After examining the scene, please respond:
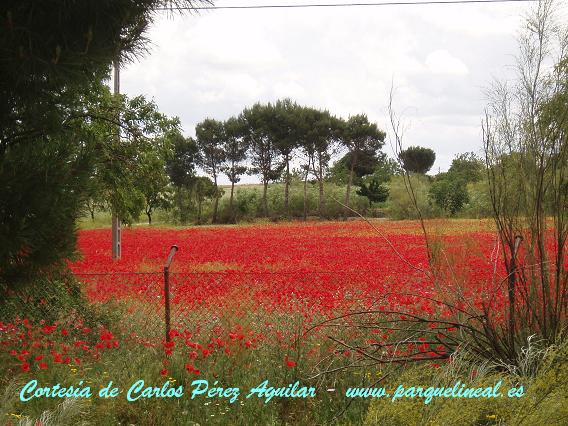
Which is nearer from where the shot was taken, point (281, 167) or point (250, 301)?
point (250, 301)

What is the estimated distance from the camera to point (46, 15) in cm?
357

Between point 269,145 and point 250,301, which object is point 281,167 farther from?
point 250,301

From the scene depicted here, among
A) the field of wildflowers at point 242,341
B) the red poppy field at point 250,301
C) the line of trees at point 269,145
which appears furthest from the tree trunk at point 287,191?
the field of wildflowers at point 242,341

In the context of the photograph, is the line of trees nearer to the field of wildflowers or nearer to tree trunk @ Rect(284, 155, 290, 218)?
tree trunk @ Rect(284, 155, 290, 218)

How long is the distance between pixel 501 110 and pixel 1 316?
201 inches

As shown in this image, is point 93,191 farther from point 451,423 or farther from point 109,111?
point 109,111

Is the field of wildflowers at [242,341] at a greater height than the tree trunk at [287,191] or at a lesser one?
lesser

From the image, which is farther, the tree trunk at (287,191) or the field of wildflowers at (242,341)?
the tree trunk at (287,191)

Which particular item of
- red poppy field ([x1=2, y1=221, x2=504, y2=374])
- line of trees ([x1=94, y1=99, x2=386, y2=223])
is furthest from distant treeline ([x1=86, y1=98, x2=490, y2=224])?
red poppy field ([x1=2, y1=221, x2=504, y2=374])

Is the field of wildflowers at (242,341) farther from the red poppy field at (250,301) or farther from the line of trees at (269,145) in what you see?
the line of trees at (269,145)

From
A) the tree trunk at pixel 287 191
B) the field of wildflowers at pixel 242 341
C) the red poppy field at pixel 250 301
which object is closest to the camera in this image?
the field of wildflowers at pixel 242 341

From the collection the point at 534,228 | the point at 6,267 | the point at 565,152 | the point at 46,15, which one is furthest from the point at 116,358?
the point at 565,152

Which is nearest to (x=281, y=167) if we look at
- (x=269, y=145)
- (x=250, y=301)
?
(x=269, y=145)

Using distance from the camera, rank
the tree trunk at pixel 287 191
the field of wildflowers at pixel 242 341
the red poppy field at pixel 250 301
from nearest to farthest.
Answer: the field of wildflowers at pixel 242 341 < the red poppy field at pixel 250 301 < the tree trunk at pixel 287 191
